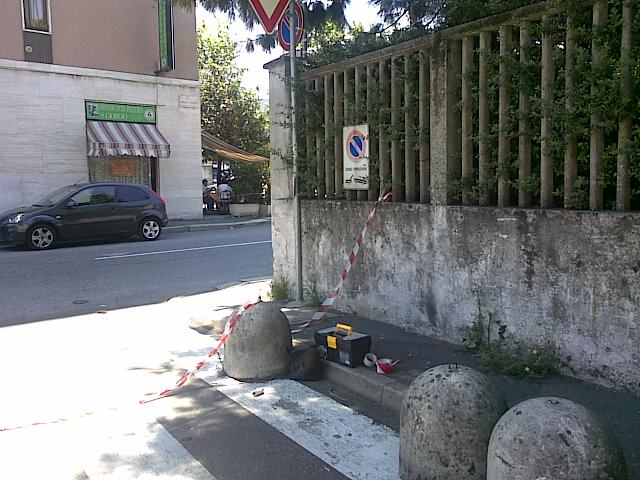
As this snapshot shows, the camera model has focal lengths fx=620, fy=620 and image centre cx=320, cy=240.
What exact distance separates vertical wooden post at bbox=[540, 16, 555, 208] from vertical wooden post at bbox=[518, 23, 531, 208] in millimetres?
144

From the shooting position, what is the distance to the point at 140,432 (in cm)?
445

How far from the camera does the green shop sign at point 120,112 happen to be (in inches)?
Answer: 821

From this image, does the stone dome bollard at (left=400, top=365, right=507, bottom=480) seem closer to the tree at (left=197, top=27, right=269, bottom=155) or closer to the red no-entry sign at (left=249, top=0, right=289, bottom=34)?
the red no-entry sign at (left=249, top=0, right=289, bottom=34)

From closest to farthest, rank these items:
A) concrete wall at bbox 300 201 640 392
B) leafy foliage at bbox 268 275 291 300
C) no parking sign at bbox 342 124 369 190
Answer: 1. concrete wall at bbox 300 201 640 392
2. no parking sign at bbox 342 124 369 190
3. leafy foliage at bbox 268 275 291 300

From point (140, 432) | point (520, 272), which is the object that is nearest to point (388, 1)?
point (520, 272)

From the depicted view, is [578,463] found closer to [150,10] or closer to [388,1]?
[388,1]

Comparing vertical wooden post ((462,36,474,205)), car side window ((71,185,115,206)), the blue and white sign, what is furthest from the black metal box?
car side window ((71,185,115,206))

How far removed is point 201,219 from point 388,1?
52.5 feet

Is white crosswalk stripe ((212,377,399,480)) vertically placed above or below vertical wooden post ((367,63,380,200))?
below

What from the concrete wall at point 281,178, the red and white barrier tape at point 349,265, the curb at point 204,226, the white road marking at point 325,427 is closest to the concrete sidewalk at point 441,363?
the white road marking at point 325,427

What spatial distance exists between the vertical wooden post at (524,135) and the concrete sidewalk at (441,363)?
59.3 inches

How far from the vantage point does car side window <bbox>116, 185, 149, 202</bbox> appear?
1641 cm

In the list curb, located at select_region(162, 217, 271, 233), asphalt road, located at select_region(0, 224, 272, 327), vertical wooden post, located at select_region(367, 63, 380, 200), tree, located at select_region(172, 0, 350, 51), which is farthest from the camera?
curb, located at select_region(162, 217, 271, 233)

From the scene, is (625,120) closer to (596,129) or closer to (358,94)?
(596,129)
